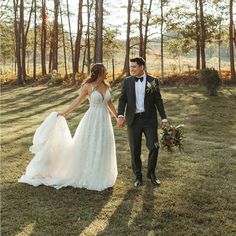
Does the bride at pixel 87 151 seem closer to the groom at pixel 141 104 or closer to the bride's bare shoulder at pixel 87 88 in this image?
the bride's bare shoulder at pixel 87 88

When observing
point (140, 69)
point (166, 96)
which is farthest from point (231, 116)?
point (140, 69)

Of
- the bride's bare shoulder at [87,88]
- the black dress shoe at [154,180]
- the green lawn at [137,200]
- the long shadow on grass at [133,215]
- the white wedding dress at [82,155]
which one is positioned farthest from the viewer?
the black dress shoe at [154,180]

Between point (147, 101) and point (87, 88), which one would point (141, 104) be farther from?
point (87, 88)

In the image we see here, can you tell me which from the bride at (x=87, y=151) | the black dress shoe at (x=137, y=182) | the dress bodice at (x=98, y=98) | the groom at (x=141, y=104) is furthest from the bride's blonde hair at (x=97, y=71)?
the black dress shoe at (x=137, y=182)

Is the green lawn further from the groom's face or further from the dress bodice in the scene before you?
the groom's face

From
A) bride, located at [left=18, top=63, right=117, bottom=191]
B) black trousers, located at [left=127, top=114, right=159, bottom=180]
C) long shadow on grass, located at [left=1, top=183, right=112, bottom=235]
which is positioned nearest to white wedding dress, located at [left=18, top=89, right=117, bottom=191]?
bride, located at [left=18, top=63, right=117, bottom=191]

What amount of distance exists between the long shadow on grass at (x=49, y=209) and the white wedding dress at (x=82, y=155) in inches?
9.4

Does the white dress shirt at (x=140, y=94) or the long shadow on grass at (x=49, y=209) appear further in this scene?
the white dress shirt at (x=140, y=94)

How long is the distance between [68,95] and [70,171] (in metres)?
21.4

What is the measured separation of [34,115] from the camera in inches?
820

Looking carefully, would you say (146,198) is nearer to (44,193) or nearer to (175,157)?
(44,193)

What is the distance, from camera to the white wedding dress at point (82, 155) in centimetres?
793

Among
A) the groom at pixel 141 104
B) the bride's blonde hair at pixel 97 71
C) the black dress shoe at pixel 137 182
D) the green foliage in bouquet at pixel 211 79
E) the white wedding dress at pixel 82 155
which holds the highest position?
the green foliage in bouquet at pixel 211 79

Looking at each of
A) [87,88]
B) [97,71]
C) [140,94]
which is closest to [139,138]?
[140,94]
